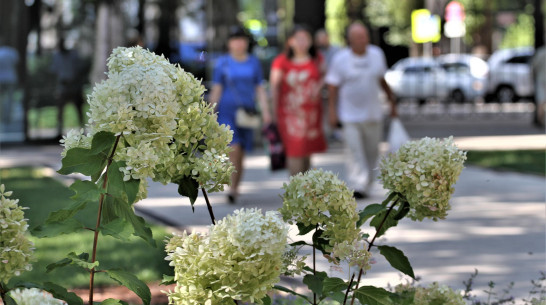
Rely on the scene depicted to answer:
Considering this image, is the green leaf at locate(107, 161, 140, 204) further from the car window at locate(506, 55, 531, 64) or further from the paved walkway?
the car window at locate(506, 55, 531, 64)

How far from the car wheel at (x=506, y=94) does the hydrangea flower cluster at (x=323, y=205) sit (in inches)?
1340

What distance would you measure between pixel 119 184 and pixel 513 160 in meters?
13.5

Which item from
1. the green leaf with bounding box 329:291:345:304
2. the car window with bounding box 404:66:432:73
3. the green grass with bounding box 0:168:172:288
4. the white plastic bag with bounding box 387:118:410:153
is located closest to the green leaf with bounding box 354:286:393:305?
the green leaf with bounding box 329:291:345:304

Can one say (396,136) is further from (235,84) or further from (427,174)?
(427,174)

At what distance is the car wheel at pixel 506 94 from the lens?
36.4 metres

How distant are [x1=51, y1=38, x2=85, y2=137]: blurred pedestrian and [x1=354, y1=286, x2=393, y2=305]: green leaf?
16758mm

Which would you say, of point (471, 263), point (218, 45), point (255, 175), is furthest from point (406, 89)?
point (471, 263)

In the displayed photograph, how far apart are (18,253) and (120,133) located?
0.36m

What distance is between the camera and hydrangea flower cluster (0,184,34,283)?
101 inches

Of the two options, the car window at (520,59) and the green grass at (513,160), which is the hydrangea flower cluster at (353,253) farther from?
the car window at (520,59)

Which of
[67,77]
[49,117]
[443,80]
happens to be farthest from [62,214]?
[443,80]

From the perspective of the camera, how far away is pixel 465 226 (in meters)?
9.20

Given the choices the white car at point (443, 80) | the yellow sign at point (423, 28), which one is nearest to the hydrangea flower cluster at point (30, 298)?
the yellow sign at point (423, 28)

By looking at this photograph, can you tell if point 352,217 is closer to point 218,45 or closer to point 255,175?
point 255,175
